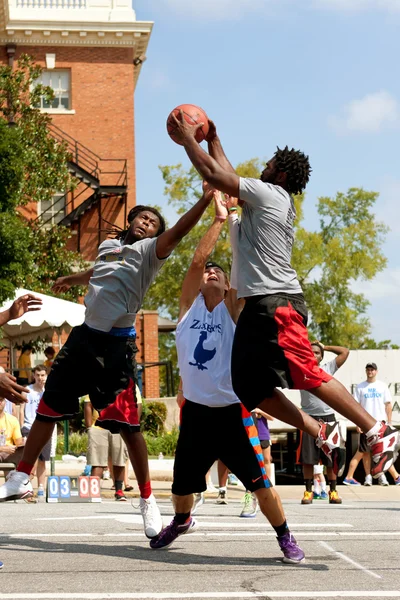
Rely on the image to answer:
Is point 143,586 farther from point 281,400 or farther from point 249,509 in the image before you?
point 249,509

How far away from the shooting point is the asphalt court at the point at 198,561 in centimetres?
466

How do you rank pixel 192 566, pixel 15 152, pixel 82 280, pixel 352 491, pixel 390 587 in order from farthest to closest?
pixel 15 152
pixel 352 491
pixel 82 280
pixel 192 566
pixel 390 587

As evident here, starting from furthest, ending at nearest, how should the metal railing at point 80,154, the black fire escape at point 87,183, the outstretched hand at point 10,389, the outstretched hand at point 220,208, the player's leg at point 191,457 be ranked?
the metal railing at point 80,154 → the black fire escape at point 87,183 → the outstretched hand at point 220,208 → the player's leg at point 191,457 → the outstretched hand at point 10,389

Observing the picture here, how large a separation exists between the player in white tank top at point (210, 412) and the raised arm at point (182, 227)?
30 centimetres

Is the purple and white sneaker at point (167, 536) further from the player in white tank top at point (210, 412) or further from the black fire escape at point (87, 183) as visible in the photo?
the black fire escape at point (87, 183)

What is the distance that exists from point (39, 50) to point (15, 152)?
522 inches

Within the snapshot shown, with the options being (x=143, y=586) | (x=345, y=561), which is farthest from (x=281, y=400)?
(x=143, y=586)

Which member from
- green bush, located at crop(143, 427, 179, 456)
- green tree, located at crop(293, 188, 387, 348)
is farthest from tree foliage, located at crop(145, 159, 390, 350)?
green bush, located at crop(143, 427, 179, 456)

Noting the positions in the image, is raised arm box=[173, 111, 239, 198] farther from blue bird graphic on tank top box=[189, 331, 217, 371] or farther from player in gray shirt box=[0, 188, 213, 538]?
blue bird graphic on tank top box=[189, 331, 217, 371]

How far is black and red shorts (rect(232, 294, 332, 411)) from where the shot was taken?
18.1 ft

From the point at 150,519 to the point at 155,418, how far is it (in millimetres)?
19253

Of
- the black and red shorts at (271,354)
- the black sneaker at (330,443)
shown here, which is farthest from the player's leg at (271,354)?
the black sneaker at (330,443)

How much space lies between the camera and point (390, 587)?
4.75 m

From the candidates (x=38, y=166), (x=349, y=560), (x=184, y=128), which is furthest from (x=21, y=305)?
(x=38, y=166)
